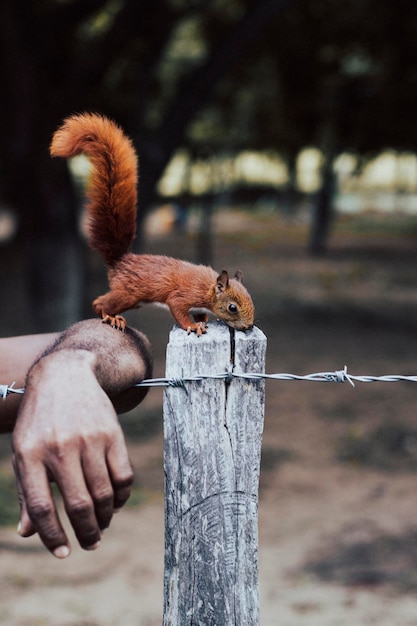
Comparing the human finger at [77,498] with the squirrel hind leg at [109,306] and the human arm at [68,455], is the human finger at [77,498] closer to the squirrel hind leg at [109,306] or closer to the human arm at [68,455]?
the human arm at [68,455]

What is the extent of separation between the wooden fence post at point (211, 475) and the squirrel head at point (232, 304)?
135mm

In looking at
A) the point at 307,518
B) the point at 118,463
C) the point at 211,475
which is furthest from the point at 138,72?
the point at 118,463

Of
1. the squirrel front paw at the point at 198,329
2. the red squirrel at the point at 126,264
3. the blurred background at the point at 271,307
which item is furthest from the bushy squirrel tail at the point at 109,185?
the squirrel front paw at the point at 198,329

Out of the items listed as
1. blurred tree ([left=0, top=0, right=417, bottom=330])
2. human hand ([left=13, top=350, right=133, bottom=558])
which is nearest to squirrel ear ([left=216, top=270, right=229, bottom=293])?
human hand ([left=13, top=350, right=133, bottom=558])

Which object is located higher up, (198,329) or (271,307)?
(271,307)

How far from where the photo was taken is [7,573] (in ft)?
16.4

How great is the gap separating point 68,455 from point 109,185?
0.82 metres

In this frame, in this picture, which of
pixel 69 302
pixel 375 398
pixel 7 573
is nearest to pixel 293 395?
pixel 375 398

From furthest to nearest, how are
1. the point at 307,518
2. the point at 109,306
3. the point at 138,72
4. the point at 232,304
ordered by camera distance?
the point at 138,72, the point at 307,518, the point at 109,306, the point at 232,304

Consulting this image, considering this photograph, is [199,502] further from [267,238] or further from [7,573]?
[267,238]

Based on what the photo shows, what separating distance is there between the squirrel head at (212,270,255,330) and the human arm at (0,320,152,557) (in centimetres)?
45

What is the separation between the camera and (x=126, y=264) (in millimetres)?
1863

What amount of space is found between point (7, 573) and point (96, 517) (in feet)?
13.6

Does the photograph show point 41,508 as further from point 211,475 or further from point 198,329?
point 198,329
